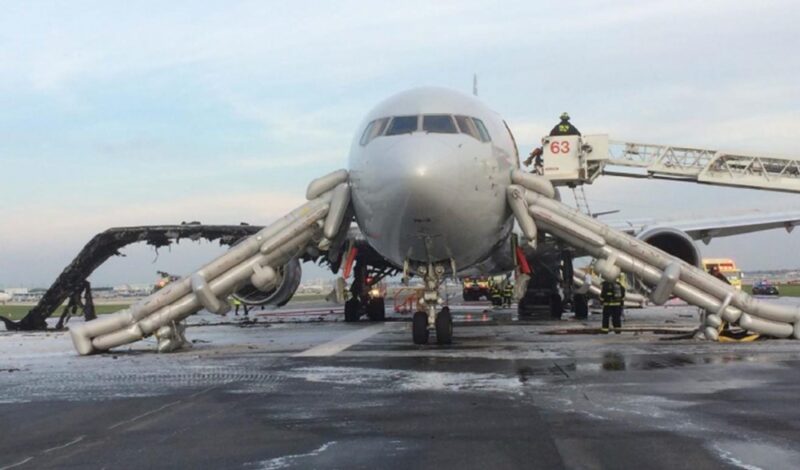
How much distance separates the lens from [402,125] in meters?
14.6

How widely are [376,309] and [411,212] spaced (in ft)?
51.1

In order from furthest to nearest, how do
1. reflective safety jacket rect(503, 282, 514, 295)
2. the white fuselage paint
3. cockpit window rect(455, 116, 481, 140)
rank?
reflective safety jacket rect(503, 282, 514, 295) → cockpit window rect(455, 116, 481, 140) → the white fuselage paint

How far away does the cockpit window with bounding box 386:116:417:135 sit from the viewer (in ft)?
47.3

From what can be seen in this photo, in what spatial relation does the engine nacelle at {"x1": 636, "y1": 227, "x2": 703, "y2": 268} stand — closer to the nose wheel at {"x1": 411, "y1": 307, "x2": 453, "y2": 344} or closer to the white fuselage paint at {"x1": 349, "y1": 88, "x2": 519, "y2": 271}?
the white fuselage paint at {"x1": 349, "y1": 88, "x2": 519, "y2": 271}

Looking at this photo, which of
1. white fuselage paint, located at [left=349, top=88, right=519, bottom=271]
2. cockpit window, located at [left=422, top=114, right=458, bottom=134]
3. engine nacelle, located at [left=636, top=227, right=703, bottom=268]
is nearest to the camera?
white fuselage paint, located at [left=349, top=88, right=519, bottom=271]

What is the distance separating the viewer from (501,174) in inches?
598

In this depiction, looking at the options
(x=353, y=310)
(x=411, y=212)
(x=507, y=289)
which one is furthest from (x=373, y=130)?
(x=507, y=289)

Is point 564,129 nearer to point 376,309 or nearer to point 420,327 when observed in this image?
point 376,309

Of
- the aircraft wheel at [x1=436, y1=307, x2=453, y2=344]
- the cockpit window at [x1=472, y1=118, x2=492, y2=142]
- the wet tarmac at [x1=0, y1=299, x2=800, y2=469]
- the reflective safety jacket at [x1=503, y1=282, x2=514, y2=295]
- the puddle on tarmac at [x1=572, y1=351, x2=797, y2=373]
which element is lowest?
the puddle on tarmac at [x1=572, y1=351, x2=797, y2=373]

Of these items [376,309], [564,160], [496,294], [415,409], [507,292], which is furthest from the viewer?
[496,294]

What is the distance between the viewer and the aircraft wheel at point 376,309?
28.8 m

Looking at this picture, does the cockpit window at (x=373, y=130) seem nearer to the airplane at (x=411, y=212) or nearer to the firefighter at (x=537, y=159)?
the airplane at (x=411, y=212)

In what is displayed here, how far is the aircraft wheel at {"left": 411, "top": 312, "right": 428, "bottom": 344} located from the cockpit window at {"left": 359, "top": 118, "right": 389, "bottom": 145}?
131 inches

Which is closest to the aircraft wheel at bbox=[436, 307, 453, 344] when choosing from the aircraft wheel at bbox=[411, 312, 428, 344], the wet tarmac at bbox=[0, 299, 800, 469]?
the aircraft wheel at bbox=[411, 312, 428, 344]
